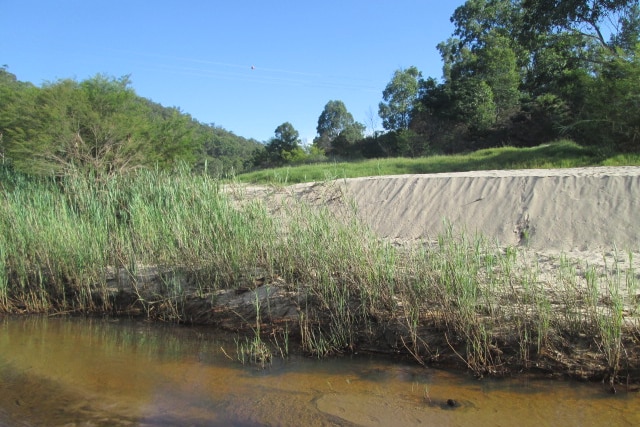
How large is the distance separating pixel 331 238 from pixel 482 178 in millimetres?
6013

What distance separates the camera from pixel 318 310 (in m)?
5.47

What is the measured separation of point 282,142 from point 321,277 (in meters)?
36.4

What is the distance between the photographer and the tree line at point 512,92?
49.1 ft

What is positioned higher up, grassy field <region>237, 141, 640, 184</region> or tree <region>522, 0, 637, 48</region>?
tree <region>522, 0, 637, 48</region>

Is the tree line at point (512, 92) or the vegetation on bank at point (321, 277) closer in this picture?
the vegetation on bank at point (321, 277)

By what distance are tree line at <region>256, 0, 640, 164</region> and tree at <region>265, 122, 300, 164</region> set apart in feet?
0.36

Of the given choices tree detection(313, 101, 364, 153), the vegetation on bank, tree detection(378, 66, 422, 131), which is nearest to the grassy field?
the vegetation on bank

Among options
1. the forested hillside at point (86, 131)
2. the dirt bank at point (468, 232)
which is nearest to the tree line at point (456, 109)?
the forested hillside at point (86, 131)

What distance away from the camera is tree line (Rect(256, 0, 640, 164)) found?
15.0 meters

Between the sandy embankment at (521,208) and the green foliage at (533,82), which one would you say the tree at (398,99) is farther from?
the sandy embankment at (521,208)

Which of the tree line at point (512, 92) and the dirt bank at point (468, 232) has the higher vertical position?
the tree line at point (512, 92)

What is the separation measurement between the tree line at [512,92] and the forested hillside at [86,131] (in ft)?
37.6

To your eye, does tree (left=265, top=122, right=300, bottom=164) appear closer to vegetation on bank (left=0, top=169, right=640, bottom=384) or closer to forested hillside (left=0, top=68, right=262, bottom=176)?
forested hillside (left=0, top=68, right=262, bottom=176)

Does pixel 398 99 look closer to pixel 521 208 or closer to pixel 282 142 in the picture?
pixel 282 142
